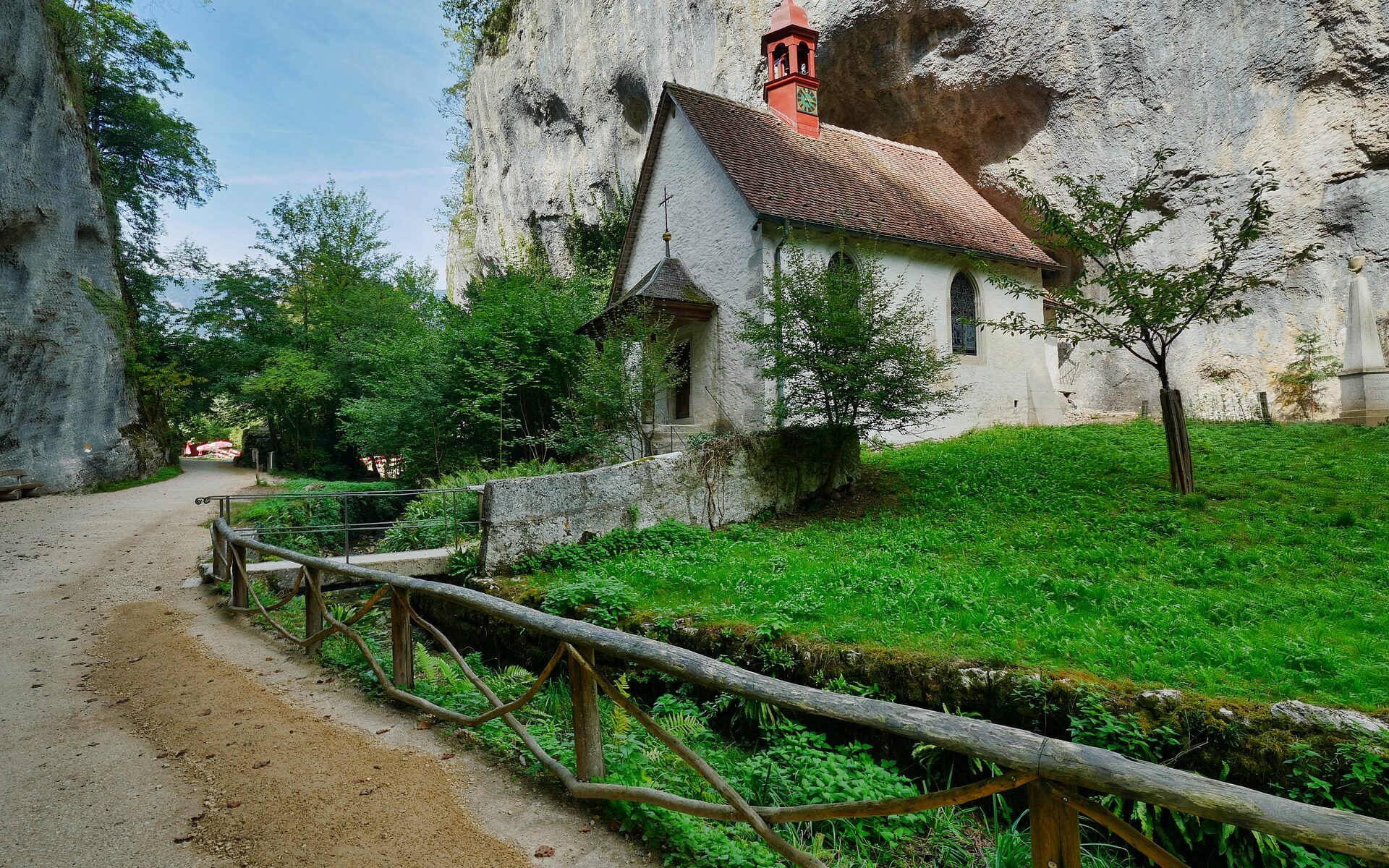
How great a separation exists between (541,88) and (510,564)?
84.0ft

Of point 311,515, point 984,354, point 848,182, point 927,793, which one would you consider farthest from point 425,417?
point 927,793

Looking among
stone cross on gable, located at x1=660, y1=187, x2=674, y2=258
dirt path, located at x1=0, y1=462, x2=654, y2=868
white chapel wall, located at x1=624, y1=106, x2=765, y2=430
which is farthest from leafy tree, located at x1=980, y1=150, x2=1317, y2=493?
stone cross on gable, located at x1=660, y1=187, x2=674, y2=258

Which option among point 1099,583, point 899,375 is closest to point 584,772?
point 1099,583

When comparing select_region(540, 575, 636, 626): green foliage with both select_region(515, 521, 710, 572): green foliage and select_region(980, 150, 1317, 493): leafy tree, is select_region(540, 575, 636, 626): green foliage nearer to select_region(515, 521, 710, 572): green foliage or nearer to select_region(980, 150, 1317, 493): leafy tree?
select_region(515, 521, 710, 572): green foliage

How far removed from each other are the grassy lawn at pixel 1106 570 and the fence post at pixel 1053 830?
2489 mm

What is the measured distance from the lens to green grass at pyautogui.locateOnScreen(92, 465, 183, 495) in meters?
20.0

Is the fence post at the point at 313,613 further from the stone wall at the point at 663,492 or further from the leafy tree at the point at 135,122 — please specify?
the leafy tree at the point at 135,122

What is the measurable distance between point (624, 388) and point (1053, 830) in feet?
39.1

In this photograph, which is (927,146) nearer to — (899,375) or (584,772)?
(899,375)

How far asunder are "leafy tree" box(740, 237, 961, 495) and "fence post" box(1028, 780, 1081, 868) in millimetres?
8399

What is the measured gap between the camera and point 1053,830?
2.18m

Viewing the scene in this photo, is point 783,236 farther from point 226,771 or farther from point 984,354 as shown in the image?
point 226,771

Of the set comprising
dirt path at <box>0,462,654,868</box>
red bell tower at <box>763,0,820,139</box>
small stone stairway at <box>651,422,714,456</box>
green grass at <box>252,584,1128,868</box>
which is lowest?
green grass at <box>252,584,1128,868</box>

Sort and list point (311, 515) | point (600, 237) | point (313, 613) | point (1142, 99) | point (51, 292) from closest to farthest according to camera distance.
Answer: point (313, 613), point (311, 515), point (1142, 99), point (51, 292), point (600, 237)
